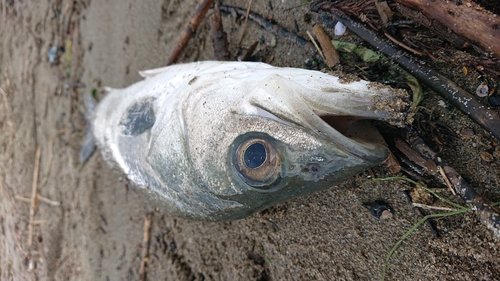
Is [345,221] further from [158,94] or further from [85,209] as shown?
[85,209]

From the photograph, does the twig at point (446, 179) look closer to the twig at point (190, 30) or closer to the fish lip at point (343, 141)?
the fish lip at point (343, 141)

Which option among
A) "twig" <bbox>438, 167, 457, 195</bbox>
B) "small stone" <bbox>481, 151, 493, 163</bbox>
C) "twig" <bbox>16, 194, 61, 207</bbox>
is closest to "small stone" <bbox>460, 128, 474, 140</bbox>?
"small stone" <bbox>481, 151, 493, 163</bbox>

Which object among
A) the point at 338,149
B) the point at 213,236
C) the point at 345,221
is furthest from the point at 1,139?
the point at 338,149

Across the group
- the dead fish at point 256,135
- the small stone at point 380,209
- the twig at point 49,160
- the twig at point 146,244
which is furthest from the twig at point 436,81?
the twig at point 49,160

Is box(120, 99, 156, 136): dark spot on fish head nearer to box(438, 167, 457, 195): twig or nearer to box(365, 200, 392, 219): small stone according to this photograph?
box(365, 200, 392, 219): small stone

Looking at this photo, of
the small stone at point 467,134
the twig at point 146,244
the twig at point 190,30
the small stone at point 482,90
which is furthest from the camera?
the twig at point 146,244

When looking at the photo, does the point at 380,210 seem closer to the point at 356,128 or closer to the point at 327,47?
the point at 356,128
